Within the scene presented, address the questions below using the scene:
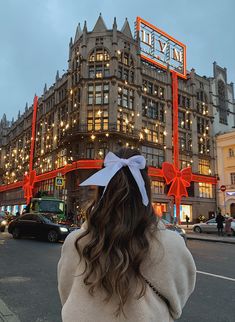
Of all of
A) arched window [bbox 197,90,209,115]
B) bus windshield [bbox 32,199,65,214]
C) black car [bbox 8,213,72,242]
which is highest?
arched window [bbox 197,90,209,115]

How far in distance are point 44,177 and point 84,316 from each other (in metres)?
48.4

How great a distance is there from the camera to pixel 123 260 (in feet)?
5.59

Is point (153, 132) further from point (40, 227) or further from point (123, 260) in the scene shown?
point (123, 260)

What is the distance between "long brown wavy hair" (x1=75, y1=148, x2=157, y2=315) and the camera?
169 cm

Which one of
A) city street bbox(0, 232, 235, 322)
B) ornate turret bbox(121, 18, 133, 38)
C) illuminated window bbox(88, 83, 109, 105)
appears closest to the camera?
city street bbox(0, 232, 235, 322)

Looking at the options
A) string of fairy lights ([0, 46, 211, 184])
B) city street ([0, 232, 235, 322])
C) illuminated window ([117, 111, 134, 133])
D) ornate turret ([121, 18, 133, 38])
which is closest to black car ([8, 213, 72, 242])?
city street ([0, 232, 235, 322])

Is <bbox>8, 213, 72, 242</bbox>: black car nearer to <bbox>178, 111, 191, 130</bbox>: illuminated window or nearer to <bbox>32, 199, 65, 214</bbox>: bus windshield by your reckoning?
<bbox>32, 199, 65, 214</bbox>: bus windshield

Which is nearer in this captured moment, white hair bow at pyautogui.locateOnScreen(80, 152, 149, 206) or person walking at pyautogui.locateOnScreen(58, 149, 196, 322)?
person walking at pyautogui.locateOnScreen(58, 149, 196, 322)

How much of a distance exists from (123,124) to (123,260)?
4158 cm

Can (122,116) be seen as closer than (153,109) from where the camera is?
Yes

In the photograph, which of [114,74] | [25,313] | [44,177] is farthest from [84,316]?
[44,177]

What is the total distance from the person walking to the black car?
15.6 meters

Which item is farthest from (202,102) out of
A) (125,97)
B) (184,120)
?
(125,97)

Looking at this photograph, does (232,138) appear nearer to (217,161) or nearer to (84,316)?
(217,161)
